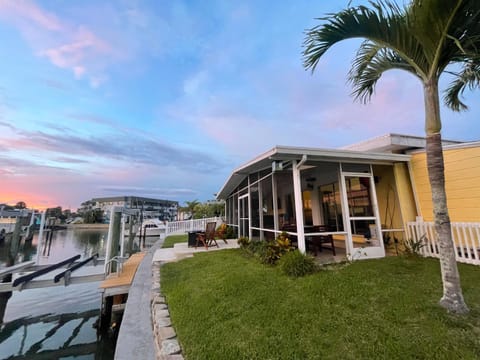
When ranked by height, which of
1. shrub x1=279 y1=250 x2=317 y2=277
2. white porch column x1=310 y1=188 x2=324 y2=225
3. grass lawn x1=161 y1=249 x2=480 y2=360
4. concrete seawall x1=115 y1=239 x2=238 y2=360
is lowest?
concrete seawall x1=115 y1=239 x2=238 y2=360

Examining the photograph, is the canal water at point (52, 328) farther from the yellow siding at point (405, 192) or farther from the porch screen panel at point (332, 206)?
the yellow siding at point (405, 192)

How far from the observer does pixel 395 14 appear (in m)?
2.92

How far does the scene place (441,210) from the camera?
281 cm

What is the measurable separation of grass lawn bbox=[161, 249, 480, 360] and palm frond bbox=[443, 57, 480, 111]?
347 centimetres

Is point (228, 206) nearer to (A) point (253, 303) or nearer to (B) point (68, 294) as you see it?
(B) point (68, 294)

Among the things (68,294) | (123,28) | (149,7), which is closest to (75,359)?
(68,294)

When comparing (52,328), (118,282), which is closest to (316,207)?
(118,282)

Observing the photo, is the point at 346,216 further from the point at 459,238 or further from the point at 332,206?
the point at 459,238

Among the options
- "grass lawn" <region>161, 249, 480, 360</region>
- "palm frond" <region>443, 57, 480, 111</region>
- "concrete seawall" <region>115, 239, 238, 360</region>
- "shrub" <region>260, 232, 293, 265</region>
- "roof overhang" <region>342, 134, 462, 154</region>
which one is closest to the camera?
"grass lawn" <region>161, 249, 480, 360</region>

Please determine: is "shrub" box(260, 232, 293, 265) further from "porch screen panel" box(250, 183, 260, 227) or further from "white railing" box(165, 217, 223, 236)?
"white railing" box(165, 217, 223, 236)

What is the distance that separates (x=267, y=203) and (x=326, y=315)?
460 centimetres

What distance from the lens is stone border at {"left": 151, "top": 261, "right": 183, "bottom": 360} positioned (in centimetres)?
225

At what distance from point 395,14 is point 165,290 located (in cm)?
596

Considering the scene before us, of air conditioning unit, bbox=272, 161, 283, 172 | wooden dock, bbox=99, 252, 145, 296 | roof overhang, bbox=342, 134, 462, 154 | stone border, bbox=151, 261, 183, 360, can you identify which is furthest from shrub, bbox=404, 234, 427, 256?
wooden dock, bbox=99, 252, 145, 296
